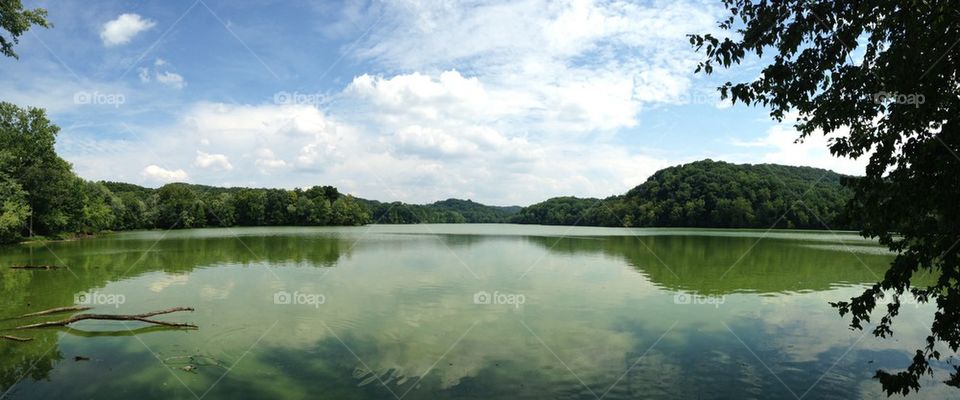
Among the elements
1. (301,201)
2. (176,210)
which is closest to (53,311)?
(176,210)

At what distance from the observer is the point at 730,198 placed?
107875 millimetres

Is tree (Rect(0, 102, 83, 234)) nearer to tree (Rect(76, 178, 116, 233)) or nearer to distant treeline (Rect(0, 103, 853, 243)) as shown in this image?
distant treeline (Rect(0, 103, 853, 243))

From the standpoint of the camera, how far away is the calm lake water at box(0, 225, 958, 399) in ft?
27.3

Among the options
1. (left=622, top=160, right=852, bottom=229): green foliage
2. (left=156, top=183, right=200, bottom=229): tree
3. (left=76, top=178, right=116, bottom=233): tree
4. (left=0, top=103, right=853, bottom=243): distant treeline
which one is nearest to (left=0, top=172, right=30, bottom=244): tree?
(left=0, top=103, right=853, bottom=243): distant treeline

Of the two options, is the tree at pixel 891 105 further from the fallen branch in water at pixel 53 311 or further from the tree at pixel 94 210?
the tree at pixel 94 210

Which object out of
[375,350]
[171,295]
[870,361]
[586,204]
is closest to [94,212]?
[171,295]

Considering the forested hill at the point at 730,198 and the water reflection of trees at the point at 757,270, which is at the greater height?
the forested hill at the point at 730,198

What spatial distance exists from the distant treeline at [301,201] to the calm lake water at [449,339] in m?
35.7

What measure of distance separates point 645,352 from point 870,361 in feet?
14.8

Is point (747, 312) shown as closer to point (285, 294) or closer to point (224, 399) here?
point (224, 399)

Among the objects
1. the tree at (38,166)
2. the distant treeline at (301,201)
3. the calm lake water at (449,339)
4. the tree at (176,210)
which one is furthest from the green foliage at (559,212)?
the calm lake water at (449,339)

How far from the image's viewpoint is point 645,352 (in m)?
10.5

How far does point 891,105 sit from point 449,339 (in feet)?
30.3

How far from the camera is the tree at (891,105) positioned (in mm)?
4633
